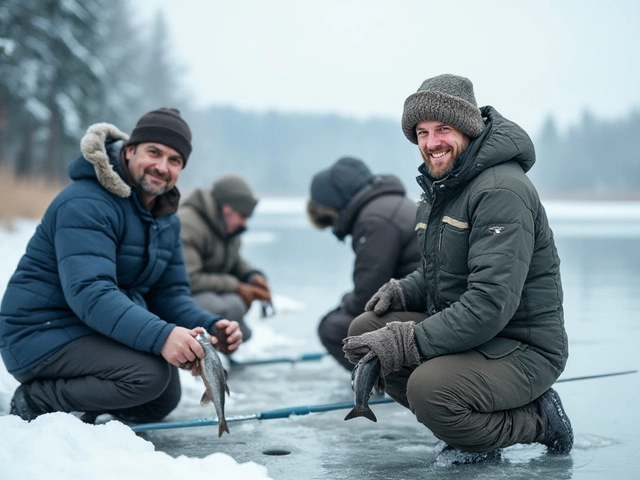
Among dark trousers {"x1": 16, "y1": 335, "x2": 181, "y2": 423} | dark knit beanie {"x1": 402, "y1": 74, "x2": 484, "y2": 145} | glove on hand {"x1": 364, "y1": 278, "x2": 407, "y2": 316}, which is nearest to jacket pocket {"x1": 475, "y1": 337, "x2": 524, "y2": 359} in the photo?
glove on hand {"x1": 364, "y1": 278, "x2": 407, "y2": 316}

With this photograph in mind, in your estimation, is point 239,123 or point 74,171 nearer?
point 74,171

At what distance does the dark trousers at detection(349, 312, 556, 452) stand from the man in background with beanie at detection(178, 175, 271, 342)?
3082 millimetres

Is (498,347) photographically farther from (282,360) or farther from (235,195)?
(235,195)

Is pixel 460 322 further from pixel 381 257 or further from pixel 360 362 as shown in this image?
pixel 381 257

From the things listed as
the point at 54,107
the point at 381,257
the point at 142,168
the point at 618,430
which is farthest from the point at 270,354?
the point at 54,107

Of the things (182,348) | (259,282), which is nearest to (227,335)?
(182,348)

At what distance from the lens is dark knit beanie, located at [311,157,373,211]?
5.68m

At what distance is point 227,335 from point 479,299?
169 centimetres

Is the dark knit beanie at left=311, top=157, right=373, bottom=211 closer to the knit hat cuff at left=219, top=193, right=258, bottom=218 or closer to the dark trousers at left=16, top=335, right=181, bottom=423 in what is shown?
the knit hat cuff at left=219, top=193, right=258, bottom=218

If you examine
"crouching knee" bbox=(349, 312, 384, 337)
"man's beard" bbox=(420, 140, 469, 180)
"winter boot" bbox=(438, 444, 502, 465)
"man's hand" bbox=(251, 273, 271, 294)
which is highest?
"man's beard" bbox=(420, 140, 469, 180)

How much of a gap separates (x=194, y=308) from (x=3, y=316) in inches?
44.7

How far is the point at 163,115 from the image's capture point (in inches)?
179

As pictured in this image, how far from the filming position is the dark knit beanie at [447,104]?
3695 mm

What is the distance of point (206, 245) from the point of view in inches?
260
